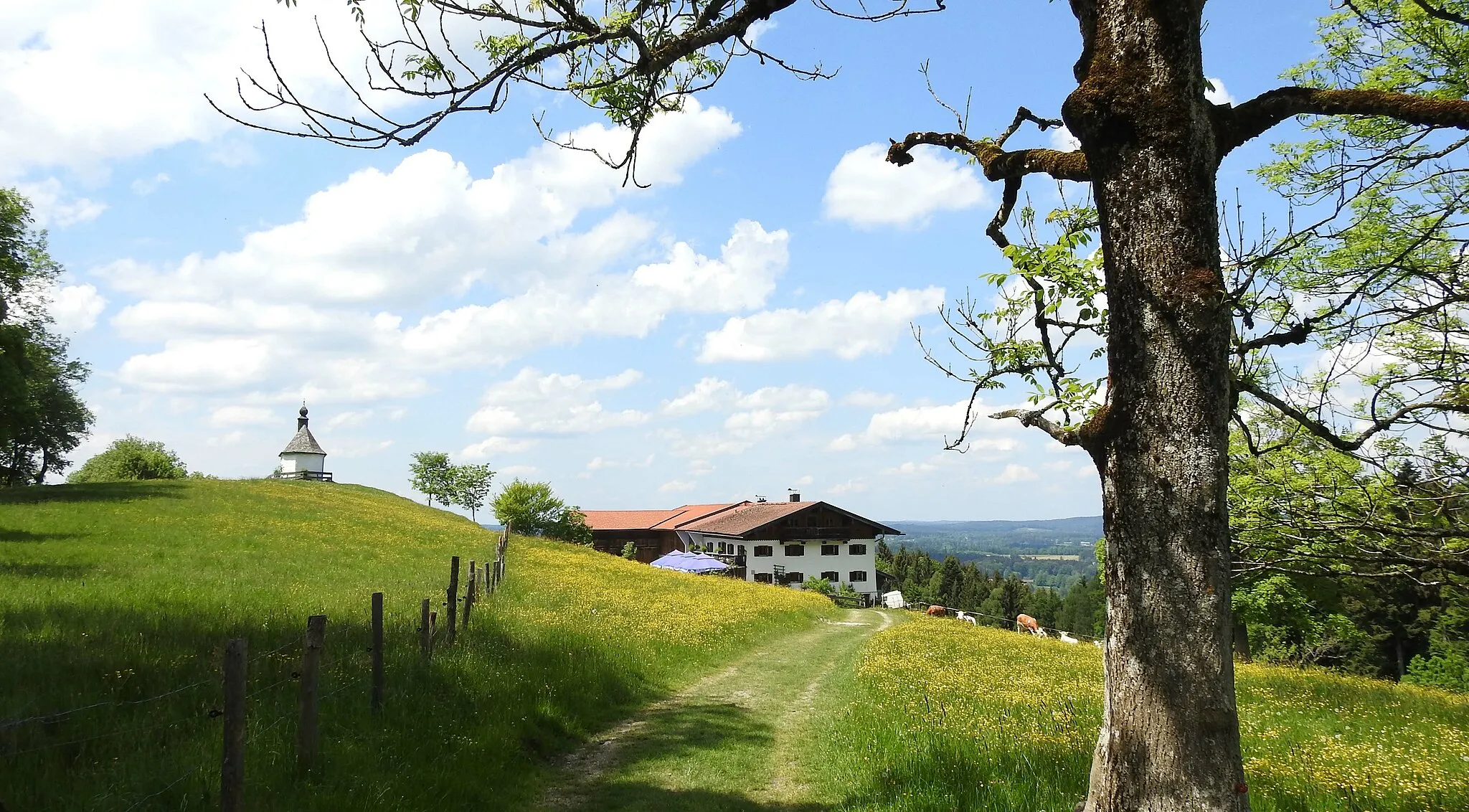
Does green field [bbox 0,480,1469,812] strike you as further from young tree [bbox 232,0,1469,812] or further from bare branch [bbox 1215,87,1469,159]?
bare branch [bbox 1215,87,1469,159]

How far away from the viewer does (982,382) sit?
7016mm

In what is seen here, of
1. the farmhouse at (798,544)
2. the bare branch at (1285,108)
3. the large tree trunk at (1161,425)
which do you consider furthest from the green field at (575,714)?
the farmhouse at (798,544)

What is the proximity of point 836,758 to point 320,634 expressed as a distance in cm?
575

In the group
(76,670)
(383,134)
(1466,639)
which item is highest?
(383,134)

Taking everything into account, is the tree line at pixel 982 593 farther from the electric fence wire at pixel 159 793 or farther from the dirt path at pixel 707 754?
the electric fence wire at pixel 159 793

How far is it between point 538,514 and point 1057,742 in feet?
222

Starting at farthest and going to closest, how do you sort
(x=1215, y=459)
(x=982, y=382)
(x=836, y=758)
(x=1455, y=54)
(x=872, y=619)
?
(x=872, y=619), (x=1455, y=54), (x=836, y=758), (x=982, y=382), (x=1215, y=459)

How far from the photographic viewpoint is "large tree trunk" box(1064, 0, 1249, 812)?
13.6 feet

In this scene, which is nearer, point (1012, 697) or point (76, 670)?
point (76, 670)

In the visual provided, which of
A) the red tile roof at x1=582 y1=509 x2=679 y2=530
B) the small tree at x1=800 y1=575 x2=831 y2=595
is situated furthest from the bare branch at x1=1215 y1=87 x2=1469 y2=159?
the red tile roof at x1=582 y1=509 x2=679 y2=530

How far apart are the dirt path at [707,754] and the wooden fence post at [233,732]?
3.22m

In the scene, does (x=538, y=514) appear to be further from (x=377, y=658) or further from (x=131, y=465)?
(x=377, y=658)

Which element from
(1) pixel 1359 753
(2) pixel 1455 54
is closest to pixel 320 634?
(1) pixel 1359 753

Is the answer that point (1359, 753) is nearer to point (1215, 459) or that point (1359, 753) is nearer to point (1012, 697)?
point (1012, 697)
